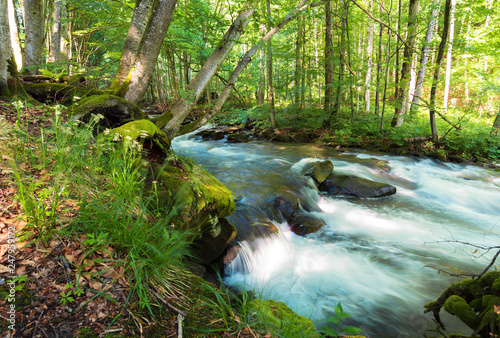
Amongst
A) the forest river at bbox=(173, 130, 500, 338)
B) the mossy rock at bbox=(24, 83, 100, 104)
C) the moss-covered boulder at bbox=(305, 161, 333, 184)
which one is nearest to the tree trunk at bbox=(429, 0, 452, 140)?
the forest river at bbox=(173, 130, 500, 338)

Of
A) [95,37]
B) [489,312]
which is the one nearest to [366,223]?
[489,312]

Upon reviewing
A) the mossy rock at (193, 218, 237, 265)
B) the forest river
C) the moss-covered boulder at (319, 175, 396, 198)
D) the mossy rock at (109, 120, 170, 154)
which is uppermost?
the mossy rock at (109, 120, 170, 154)

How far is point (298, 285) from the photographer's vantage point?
12.1 feet

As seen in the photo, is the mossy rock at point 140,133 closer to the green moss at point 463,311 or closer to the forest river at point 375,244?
the forest river at point 375,244

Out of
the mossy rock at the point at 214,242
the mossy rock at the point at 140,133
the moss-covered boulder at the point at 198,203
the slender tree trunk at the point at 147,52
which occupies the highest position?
the slender tree trunk at the point at 147,52

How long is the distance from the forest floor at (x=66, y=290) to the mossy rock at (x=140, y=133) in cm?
145

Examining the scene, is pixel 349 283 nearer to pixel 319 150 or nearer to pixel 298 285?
pixel 298 285

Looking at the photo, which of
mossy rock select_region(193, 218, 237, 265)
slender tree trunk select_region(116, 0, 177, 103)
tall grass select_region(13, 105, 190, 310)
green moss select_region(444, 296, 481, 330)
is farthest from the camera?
slender tree trunk select_region(116, 0, 177, 103)

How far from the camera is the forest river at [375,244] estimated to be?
3363mm

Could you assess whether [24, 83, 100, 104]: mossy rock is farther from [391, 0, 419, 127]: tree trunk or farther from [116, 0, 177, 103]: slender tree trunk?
[391, 0, 419, 127]: tree trunk

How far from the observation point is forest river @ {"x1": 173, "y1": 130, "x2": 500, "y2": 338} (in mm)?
3363

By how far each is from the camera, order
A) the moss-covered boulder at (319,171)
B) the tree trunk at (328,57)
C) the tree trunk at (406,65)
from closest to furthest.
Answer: the moss-covered boulder at (319,171), the tree trunk at (406,65), the tree trunk at (328,57)

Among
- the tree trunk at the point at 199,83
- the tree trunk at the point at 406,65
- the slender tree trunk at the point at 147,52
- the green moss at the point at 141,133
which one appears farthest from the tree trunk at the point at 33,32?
the tree trunk at the point at 406,65

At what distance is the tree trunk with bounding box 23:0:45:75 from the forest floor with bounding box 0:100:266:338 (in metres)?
6.72
